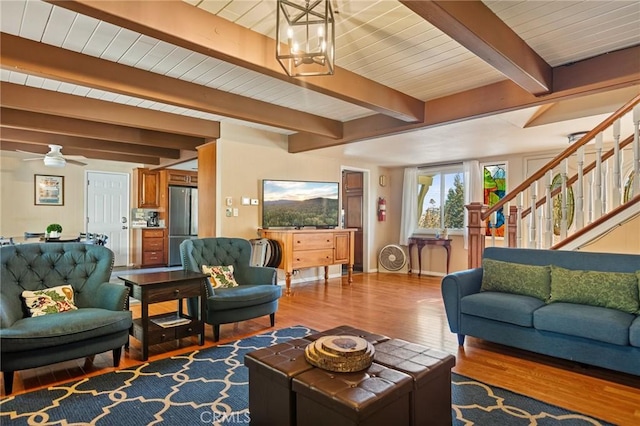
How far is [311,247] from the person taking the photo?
579 centimetres

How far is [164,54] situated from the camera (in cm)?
294

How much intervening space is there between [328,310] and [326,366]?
285 cm

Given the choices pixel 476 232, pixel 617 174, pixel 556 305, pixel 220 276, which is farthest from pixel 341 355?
pixel 476 232

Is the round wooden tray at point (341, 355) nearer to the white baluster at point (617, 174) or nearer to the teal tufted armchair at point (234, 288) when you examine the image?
the teal tufted armchair at point (234, 288)

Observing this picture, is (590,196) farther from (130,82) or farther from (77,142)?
(77,142)

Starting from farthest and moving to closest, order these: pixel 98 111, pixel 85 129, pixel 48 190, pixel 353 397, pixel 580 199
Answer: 1. pixel 48 190
2. pixel 85 129
3. pixel 98 111
4. pixel 580 199
5. pixel 353 397

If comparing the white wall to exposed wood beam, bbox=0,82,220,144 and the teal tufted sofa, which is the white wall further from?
the teal tufted sofa

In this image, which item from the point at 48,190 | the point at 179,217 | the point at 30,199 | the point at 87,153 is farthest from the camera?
the point at 179,217

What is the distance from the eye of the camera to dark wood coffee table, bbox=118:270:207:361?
2990 mm

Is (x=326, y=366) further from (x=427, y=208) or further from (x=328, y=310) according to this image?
(x=427, y=208)

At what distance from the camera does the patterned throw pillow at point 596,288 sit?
271 centimetres

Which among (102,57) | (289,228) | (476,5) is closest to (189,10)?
(102,57)

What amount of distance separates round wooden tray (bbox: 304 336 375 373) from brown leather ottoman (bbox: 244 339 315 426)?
6 centimetres

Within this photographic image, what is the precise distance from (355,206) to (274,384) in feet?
20.8
